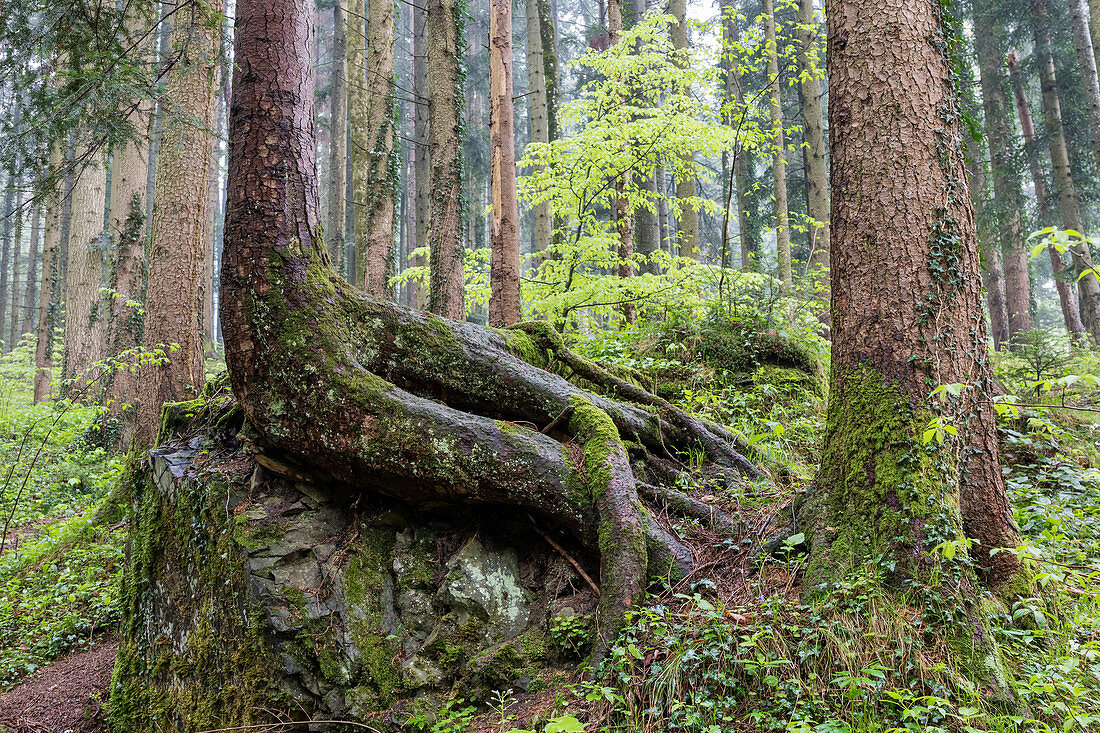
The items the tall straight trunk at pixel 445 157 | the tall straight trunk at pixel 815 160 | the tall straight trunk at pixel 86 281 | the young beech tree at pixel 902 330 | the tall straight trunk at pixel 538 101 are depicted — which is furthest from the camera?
the tall straight trunk at pixel 538 101

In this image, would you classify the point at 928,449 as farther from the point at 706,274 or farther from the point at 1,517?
the point at 1,517

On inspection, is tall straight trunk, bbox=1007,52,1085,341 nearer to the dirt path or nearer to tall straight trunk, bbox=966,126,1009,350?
tall straight trunk, bbox=966,126,1009,350

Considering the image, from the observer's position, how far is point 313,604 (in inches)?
142

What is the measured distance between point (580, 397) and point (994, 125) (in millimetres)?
18387

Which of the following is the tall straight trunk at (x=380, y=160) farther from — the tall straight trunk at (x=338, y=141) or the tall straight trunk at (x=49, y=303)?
the tall straight trunk at (x=338, y=141)

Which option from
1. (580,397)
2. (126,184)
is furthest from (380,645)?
(126,184)

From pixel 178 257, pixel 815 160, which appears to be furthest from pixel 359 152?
pixel 815 160

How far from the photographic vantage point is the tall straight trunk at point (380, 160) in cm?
1110

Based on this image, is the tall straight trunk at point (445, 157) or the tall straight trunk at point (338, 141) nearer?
the tall straight trunk at point (445, 157)

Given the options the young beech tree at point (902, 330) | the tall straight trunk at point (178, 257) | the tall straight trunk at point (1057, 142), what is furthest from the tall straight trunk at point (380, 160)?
the tall straight trunk at point (1057, 142)

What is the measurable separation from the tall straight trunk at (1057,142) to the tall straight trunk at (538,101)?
1201 cm

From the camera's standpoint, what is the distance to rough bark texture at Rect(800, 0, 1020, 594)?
3.19m

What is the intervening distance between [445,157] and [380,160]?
10.2ft

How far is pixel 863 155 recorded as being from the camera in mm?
3457
